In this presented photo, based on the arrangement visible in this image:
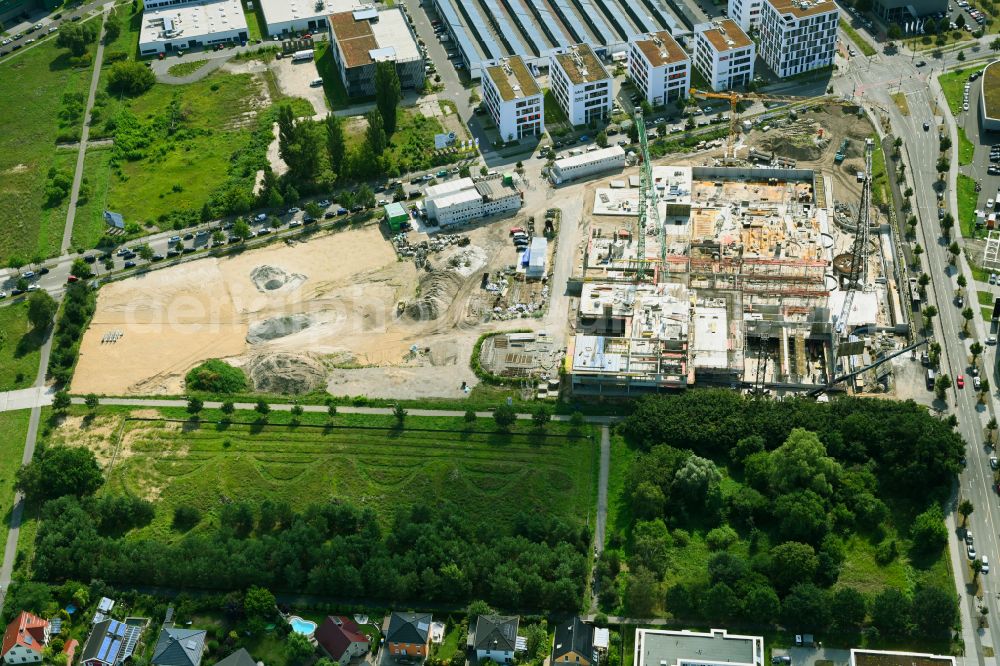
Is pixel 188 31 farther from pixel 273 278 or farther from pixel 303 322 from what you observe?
pixel 303 322

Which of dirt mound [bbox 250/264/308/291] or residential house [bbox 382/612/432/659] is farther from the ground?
dirt mound [bbox 250/264/308/291]

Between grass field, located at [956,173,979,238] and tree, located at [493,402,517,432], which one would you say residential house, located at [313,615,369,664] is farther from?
grass field, located at [956,173,979,238]

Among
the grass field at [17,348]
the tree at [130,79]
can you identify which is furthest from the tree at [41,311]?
the tree at [130,79]

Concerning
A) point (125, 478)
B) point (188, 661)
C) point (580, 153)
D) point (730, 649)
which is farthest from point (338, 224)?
point (730, 649)

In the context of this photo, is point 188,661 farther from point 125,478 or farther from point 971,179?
point 971,179

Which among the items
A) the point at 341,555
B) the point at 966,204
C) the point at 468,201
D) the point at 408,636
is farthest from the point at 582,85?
the point at 408,636

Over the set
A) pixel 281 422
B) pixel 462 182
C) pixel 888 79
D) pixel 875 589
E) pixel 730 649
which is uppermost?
pixel 888 79

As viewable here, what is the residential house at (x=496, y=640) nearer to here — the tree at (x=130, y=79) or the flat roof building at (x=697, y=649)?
the flat roof building at (x=697, y=649)

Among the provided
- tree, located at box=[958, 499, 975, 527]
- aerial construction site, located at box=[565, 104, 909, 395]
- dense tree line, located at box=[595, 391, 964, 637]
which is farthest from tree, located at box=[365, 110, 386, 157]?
tree, located at box=[958, 499, 975, 527]
